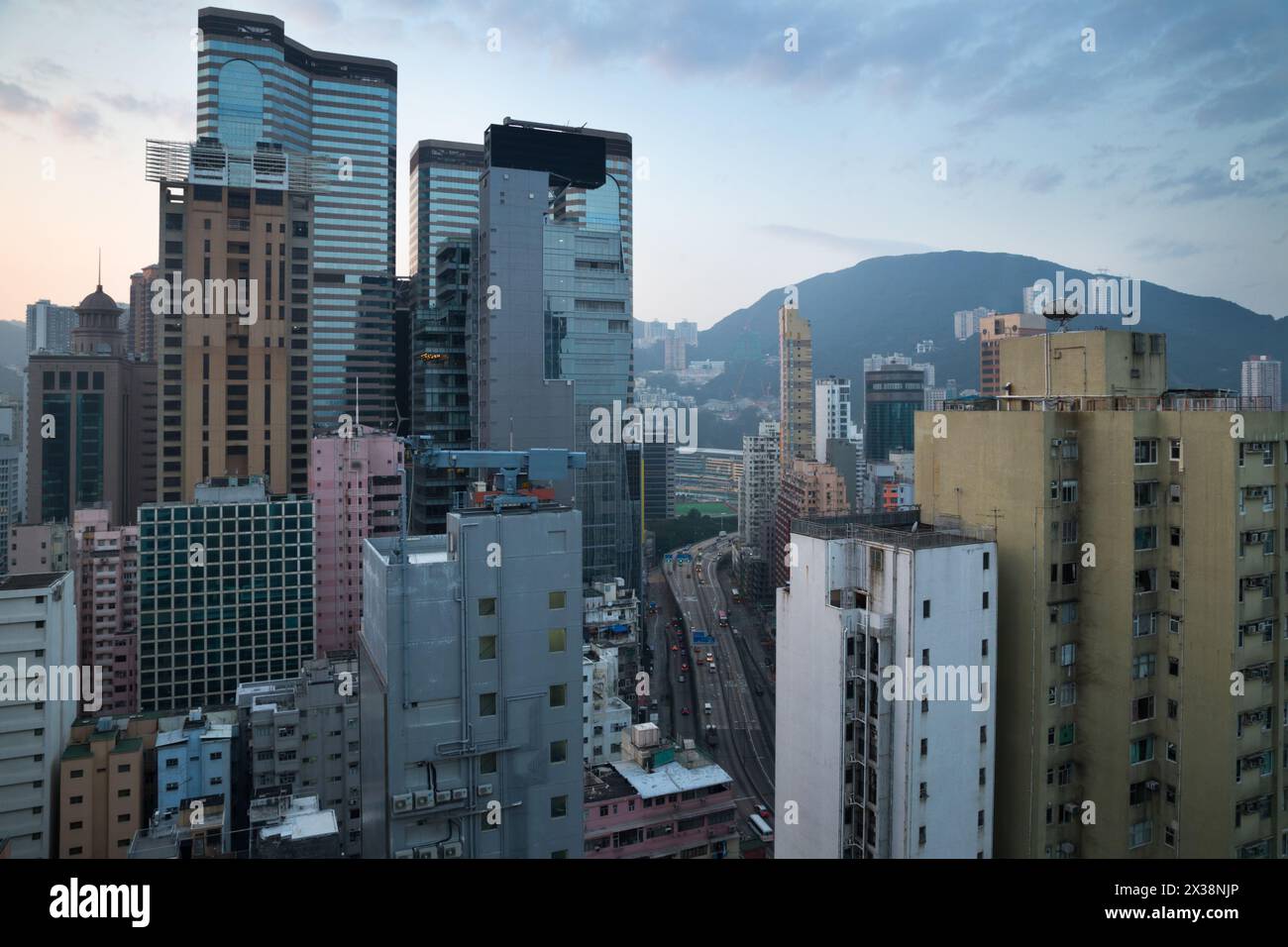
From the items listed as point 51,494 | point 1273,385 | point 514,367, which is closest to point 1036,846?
point 1273,385

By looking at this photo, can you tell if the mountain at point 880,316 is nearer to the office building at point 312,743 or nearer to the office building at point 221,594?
the office building at point 221,594

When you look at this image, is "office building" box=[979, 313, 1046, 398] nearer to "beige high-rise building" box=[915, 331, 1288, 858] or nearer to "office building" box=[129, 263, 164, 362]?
"beige high-rise building" box=[915, 331, 1288, 858]

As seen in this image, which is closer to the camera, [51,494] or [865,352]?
[51,494]

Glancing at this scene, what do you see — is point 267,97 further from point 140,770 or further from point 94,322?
point 140,770

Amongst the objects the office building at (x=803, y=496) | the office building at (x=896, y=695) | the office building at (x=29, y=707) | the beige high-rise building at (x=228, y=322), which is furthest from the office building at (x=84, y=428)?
the office building at (x=896, y=695)

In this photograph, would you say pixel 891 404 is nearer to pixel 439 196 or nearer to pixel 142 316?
pixel 439 196

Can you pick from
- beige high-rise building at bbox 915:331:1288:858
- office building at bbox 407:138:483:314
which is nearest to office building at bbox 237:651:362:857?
beige high-rise building at bbox 915:331:1288:858

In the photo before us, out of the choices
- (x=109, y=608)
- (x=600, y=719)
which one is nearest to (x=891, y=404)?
(x=600, y=719)
